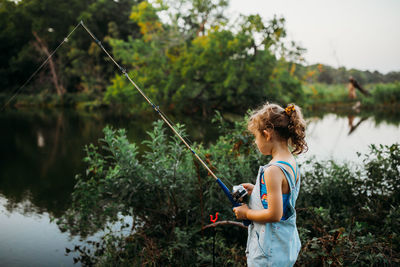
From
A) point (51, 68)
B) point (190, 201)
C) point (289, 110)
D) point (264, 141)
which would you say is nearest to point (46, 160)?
point (190, 201)

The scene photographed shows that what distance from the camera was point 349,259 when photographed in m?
2.48

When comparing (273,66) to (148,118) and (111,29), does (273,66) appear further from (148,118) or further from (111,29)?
(111,29)

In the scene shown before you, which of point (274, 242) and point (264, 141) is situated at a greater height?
point (264, 141)

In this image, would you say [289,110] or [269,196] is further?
[289,110]

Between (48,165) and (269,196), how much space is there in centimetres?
687

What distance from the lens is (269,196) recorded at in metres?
1.49

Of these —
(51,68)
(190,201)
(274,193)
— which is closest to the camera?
(274,193)

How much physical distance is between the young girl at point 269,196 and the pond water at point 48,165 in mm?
2511

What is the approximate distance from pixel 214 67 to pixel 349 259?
10601 mm

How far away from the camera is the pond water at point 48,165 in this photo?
394 cm

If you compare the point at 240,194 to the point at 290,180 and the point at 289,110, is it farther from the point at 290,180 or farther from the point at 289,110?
the point at 289,110

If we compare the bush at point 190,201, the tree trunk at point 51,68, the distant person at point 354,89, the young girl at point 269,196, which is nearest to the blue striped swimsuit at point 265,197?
the young girl at point 269,196

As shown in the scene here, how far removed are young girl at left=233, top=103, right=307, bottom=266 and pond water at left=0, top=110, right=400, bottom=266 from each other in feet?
8.24

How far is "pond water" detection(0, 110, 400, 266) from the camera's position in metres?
3.94
